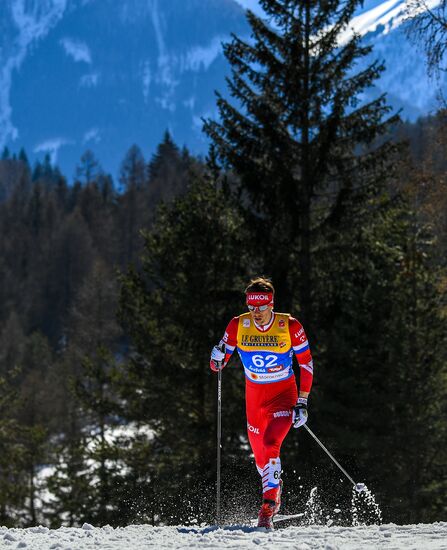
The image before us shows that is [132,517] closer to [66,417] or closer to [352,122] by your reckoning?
[352,122]

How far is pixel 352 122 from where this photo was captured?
17.4 meters

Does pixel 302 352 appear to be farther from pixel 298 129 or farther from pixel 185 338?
pixel 298 129

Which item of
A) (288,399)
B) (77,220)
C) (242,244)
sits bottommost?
(288,399)

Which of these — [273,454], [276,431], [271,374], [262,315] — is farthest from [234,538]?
[262,315]

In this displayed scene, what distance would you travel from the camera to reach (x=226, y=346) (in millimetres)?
8969

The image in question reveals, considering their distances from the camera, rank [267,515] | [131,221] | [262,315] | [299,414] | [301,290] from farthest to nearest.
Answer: [131,221] < [301,290] < [262,315] < [299,414] < [267,515]

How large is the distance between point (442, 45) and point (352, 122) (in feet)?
24.0

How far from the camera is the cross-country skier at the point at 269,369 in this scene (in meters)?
8.35

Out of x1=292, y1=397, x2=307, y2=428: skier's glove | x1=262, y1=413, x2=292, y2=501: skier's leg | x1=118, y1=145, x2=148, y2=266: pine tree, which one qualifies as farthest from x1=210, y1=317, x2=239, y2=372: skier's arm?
x1=118, y1=145, x2=148, y2=266: pine tree

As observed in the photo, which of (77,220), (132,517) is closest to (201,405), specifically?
(132,517)

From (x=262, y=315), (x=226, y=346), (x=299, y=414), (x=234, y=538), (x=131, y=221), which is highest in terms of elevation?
(x=131, y=221)

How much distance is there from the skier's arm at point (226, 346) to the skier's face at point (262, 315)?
0.37m

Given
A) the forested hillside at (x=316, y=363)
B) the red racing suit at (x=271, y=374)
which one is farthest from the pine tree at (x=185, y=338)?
the red racing suit at (x=271, y=374)

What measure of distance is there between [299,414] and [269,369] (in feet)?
2.17
